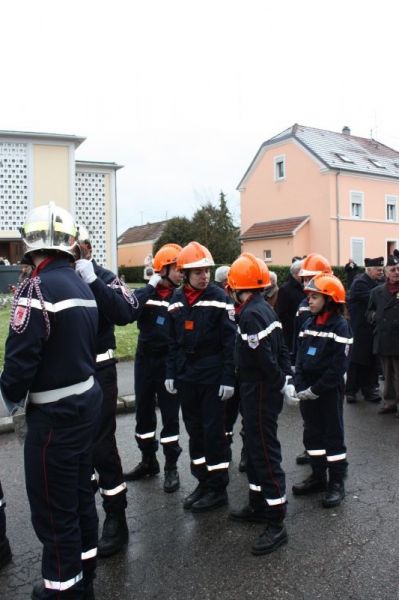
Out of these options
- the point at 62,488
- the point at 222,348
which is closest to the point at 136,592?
the point at 62,488

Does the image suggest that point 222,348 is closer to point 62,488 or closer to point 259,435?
point 259,435

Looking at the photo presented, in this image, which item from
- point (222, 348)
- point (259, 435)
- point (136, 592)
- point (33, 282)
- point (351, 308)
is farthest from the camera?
point (351, 308)

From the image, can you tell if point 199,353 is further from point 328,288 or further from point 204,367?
point 328,288

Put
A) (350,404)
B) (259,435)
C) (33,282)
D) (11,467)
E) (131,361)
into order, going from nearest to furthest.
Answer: (33,282) → (259,435) → (11,467) → (350,404) → (131,361)

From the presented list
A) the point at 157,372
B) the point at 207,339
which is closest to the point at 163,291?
the point at 157,372

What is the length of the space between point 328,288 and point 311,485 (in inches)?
66.5

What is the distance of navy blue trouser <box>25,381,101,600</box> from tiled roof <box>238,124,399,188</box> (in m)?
32.7

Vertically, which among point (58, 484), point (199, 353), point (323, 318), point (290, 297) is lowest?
point (58, 484)

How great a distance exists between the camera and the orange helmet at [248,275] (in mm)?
4035

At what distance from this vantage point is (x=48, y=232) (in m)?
2.83

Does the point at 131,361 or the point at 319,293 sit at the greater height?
the point at 319,293

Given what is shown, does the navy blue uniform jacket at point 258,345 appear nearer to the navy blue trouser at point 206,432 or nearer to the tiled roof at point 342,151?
the navy blue trouser at point 206,432

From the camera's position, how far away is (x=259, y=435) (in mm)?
3848

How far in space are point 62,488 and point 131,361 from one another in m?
7.66
